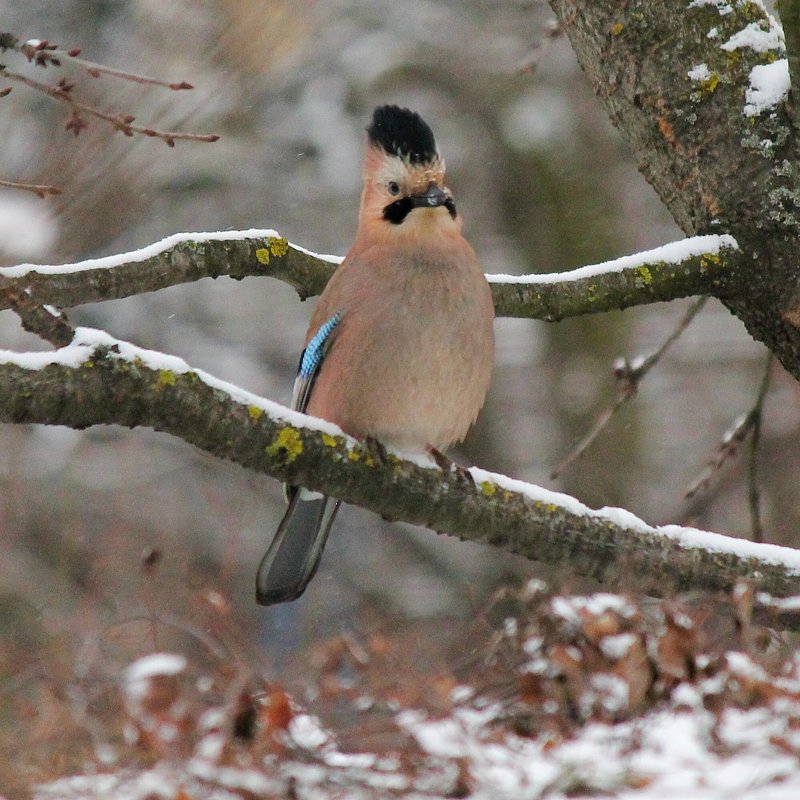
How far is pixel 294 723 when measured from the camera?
2963 millimetres

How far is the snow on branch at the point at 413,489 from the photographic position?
3090 mm

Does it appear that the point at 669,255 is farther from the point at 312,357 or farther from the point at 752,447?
the point at 312,357

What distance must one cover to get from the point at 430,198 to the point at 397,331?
19.6 inches

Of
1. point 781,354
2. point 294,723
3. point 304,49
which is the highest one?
point 304,49

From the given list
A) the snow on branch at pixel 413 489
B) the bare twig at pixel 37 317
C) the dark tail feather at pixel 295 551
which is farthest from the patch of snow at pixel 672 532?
the bare twig at pixel 37 317

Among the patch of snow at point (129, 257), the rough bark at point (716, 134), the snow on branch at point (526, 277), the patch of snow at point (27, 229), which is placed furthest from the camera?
the patch of snow at point (27, 229)

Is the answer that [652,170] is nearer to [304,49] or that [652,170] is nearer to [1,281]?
[1,281]

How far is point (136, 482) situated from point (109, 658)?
259 inches

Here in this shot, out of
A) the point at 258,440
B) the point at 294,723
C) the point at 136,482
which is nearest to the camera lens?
the point at 294,723

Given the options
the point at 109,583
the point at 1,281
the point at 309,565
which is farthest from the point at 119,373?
the point at 109,583

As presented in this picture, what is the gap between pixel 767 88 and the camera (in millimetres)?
3900

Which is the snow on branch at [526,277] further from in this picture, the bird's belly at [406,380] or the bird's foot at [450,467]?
the bird's foot at [450,467]

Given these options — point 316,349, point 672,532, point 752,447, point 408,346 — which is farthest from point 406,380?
point 752,447

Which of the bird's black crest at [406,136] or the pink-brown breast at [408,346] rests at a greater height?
the bird's black crest at [406,136]
